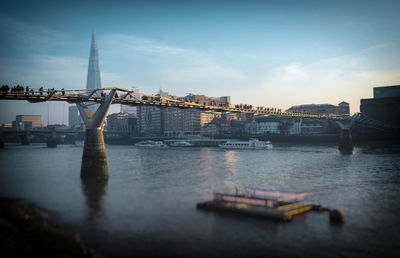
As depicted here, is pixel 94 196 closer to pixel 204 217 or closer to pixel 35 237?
pixel 35 237

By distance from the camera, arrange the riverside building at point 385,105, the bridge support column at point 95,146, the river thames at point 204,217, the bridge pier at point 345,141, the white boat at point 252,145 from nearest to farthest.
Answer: the river thames at point 204,217 → the bridge support column at point 95,146 → the bridge pier at point 345,141 → the white boat at point 252,145 → the riverside building at point 385,105

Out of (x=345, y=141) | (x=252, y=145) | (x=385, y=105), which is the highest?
(x=385, y=105)

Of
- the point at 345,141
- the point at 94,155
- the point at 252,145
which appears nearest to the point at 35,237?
the point at 94,155

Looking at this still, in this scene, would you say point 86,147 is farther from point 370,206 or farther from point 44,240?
point 370,206

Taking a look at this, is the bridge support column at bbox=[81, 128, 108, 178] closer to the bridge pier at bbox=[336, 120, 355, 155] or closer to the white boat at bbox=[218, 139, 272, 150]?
the white boat at bbox=[218, 139, 272, 150]

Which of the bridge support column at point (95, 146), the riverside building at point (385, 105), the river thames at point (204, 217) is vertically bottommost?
the river thames at point (204, 217)

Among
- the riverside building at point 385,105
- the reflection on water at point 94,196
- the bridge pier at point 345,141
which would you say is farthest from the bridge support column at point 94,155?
the riverside building at point 385,105

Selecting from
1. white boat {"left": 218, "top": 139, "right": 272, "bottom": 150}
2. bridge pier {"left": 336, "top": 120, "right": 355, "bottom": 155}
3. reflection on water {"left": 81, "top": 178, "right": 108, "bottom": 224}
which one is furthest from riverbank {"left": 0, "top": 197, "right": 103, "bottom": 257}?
white boat {"left": 218, "top": 139, "right": 272, "bottom": 150}

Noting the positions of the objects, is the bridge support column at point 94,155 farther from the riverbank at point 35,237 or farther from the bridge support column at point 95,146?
the riverbank at point 35,237
